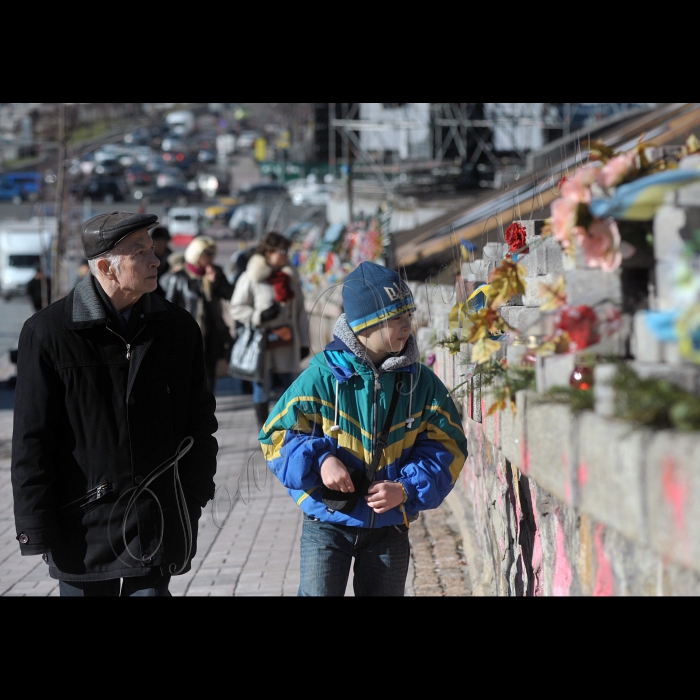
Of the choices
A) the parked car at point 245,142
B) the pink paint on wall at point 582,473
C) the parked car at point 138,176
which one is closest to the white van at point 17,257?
the parked car at point 138,176

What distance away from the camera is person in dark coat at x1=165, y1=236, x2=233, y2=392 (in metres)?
9.12

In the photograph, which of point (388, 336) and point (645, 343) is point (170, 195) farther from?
point (645, 343)

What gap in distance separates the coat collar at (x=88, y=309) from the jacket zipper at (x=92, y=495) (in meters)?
0.55

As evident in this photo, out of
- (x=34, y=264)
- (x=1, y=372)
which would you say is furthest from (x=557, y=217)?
(x=34, y=264)

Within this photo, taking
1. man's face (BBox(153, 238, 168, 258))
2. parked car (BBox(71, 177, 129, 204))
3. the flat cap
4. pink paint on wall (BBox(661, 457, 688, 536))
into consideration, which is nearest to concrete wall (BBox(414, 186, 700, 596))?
pink paint on wall (BBox(661, 457, 688, 536))

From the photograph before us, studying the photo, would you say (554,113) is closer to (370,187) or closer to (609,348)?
(370,187)

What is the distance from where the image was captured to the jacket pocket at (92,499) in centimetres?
337

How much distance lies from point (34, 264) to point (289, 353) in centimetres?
2423

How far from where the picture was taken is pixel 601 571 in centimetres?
282

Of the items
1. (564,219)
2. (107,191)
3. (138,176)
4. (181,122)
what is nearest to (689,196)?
(564,219)

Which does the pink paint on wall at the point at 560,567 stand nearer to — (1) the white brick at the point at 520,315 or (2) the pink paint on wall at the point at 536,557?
(2) the pink paint on wall at the point at 536,557

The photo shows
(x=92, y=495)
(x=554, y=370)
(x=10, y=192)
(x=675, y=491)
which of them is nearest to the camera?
(x=675, y=491)

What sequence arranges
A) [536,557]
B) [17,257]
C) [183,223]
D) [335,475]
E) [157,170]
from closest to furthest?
[335,475]
[536,557]
[17,257]
[183,223]
[157,170]

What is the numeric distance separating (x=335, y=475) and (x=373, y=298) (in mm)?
601
